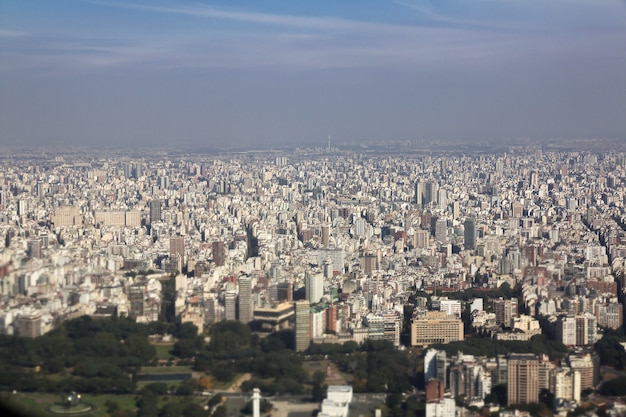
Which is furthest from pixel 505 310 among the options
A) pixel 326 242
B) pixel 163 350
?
pixel 326 242

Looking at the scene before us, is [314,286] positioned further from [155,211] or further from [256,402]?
[155,211]

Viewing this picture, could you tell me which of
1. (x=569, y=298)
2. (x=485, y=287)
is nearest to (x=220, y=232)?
(x=485, y=287)

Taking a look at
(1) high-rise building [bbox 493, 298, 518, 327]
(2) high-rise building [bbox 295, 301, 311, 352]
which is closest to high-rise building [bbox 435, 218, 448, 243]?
(1) high-rise building [bbox 493, 298, 518, 327]

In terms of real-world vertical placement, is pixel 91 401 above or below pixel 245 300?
below

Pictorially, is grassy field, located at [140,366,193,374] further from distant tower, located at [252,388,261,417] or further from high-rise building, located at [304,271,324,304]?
high-rise building, located at [304,271,324,304]

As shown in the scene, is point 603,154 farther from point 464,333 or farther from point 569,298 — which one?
point 464,333

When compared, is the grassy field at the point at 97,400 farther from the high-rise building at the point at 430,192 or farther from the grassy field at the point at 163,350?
the high-rise building at the point at 430,192

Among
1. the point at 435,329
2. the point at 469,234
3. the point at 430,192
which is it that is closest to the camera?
the point at 435,329
